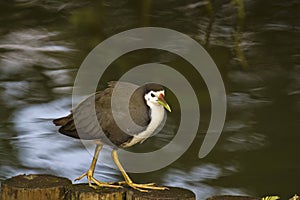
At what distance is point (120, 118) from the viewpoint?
312 centimetres

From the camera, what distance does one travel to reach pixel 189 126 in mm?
5637

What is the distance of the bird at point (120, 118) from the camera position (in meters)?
3.08

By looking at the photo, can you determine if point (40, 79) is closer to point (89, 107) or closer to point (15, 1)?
point (15, 1)

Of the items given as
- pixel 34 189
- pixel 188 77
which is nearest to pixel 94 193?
pixel 34 189

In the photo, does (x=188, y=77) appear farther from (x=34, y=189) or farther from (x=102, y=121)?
(x=34, y=189)

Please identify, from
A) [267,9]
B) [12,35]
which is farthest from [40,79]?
[267,9]

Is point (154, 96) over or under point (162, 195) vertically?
over

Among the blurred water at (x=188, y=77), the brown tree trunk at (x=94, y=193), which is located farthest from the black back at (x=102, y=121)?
the blurred water at (x=188, y=77)

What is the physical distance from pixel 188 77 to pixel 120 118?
341 centimetres

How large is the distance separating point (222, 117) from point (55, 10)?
2724mm

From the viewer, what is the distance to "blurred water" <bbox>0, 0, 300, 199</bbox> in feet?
16.1

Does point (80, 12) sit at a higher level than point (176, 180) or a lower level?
higher

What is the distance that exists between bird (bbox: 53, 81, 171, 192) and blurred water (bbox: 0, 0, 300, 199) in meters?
1.53

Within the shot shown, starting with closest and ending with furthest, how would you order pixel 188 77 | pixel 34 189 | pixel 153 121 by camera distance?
pixel 34 189 < pixel 153 121 < pixel 188 77
